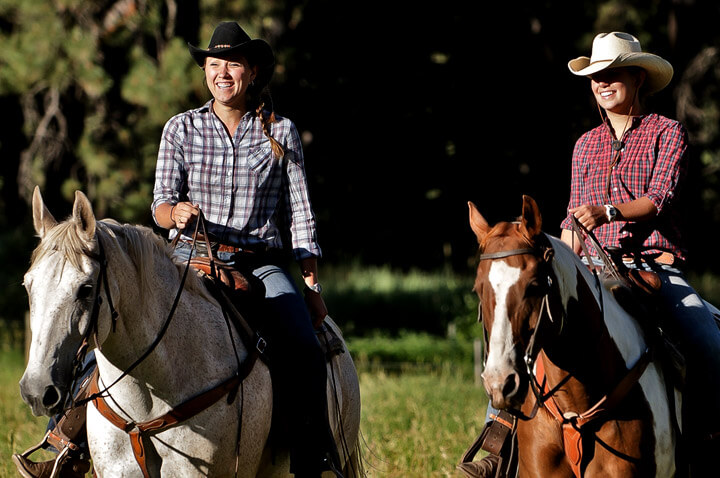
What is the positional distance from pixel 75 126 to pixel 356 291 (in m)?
7.16

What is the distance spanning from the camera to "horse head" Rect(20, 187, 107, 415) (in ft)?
13.3

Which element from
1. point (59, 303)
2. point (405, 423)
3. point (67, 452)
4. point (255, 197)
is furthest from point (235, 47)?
point (405, 423)

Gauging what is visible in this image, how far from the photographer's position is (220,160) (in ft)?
18.0

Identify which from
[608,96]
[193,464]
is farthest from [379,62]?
[193,464]

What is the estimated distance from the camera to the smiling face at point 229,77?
5535 millimetres

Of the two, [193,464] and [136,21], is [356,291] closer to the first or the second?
[136,21]

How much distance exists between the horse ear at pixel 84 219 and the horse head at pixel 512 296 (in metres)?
1.68

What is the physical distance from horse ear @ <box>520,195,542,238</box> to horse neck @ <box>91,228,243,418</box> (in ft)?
5.48

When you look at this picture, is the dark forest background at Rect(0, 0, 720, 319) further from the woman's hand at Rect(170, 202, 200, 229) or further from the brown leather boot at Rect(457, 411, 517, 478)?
the brown leather boot at Rect(457, 411, 517, 478)

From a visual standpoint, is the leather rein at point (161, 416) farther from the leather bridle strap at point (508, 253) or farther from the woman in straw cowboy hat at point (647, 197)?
the woman in straw cowboy hat at point (647, 197)

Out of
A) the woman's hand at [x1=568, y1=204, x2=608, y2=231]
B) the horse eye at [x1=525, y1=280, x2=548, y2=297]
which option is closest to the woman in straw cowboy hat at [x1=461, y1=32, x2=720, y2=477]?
the woman's hand at [x1=568, y1=204, x2=608, y2=231]

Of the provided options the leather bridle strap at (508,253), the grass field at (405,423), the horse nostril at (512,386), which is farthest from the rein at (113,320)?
the grass field at (405,423)

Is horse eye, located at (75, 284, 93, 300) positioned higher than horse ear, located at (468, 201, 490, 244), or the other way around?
horse ear, located at (468, 201, 490, 244)

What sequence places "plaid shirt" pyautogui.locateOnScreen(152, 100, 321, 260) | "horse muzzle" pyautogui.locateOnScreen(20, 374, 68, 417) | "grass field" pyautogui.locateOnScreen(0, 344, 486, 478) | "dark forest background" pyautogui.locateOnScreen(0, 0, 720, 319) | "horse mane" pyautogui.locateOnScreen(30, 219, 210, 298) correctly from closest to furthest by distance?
1. "horse muzzle" pyautogui.locateOnScreen(20, 374, 68, 417)
2. "horse mane" pyautogui.locateOnScreen(30, 219, 210, 298)
3. "plaid shirt" pyautogui.locateOnScreen(152, 100, 321, 260)
4. "grass field" pyautogui.locateOnScreen(0, 344, 486, 478)
5. "dark forest background" pyautogui.locateOnScreen(0, 0, 720, 319)
